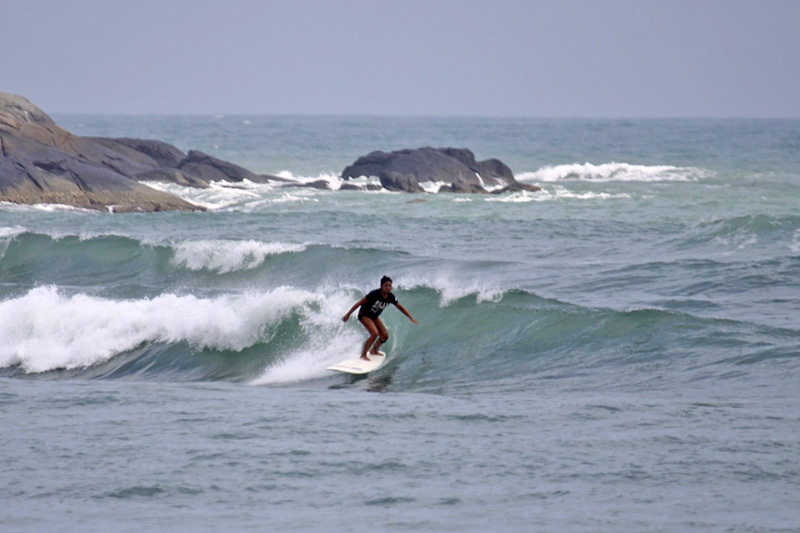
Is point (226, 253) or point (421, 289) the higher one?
point (421, 289)

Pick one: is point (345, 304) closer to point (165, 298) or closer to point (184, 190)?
point (165, 298)

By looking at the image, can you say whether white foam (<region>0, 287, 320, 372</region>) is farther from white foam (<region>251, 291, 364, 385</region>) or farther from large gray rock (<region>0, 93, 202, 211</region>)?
large gray rock (<region>0, 93, 202, 211</region>)

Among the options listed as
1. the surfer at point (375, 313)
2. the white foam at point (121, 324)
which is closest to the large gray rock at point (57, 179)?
the white foam at point (121, 324)

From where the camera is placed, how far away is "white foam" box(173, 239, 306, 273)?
25031mm

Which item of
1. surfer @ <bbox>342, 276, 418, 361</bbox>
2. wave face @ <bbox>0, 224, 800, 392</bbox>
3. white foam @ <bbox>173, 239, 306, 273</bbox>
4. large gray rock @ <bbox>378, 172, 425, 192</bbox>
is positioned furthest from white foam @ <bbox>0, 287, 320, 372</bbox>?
large gray rock @ <bbox>378, 172, 425, 192</bbox>

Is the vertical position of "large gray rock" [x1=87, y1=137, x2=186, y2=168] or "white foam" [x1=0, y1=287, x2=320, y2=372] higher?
"large gray rock" [x1=87, y1=137, x2=186, y2=168]

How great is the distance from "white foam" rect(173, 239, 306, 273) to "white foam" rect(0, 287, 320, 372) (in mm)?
5955

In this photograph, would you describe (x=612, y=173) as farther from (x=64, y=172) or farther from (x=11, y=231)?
(x=11, y=231)

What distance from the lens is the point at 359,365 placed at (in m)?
15.5

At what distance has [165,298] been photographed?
62.1 ft

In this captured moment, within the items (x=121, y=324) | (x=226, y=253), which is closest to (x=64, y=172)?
(x=226, y=253)

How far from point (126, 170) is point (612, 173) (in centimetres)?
2804

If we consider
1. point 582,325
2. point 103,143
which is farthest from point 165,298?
point 103,143

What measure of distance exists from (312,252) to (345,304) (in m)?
7.93
